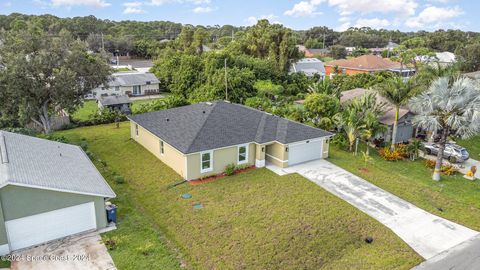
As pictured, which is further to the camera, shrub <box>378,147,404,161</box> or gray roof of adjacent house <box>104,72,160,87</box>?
gray roof of adjacent house <box>104,72,160,87</box>

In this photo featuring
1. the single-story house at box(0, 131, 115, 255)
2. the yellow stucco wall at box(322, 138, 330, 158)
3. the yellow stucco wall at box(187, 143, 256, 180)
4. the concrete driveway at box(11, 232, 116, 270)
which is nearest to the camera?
the concrete driveway at box(11, 232, 116, 270)

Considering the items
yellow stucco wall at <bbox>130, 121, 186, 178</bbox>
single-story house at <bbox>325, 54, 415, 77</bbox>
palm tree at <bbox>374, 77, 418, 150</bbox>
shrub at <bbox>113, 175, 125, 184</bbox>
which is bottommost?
shrub at <bbox>113, 175, 125, 184</bbox>

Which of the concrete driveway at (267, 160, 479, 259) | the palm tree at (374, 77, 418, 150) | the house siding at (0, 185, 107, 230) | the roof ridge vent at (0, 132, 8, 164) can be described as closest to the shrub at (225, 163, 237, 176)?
the concrete driveway at (267, 160, 479, 259)

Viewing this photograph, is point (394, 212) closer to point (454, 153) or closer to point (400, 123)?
point (454, 153)

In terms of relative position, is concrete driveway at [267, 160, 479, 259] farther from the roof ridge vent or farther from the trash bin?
the roof ridge vent

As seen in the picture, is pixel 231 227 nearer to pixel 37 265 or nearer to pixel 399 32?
pixel 37 265

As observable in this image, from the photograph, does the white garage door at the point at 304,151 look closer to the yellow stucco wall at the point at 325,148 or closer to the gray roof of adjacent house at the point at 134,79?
the yellow stucco wall at the point at 325,148

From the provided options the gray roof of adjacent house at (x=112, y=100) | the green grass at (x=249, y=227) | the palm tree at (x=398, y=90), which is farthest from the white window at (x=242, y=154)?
the gray roof of adjacent house at (x=112, y=100)

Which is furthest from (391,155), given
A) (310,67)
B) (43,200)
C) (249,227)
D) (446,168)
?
(310,67)
